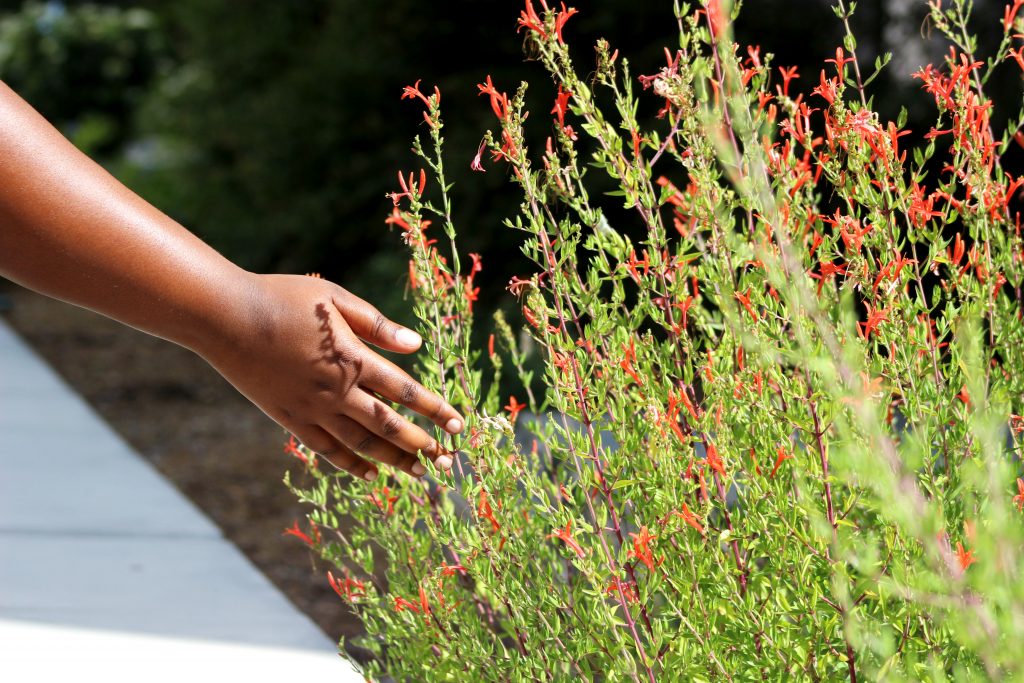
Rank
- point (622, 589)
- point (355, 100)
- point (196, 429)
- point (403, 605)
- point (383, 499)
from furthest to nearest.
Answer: point (355, 100), point (196, 429), point (383, 499), point (403, 605), point (622, 589)

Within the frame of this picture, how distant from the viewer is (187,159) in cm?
974

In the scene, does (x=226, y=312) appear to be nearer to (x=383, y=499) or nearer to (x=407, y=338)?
(x=407, y=338)

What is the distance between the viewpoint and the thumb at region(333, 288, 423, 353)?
1741 millimetres

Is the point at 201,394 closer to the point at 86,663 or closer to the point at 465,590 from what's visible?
the point at 86,663

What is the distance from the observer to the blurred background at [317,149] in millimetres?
5105

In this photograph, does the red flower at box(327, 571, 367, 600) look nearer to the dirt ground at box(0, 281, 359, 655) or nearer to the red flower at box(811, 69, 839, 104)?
the red flower at box(811, 69, 839, 104)

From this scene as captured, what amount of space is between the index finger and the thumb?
2.1 inches

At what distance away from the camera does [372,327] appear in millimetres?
1769

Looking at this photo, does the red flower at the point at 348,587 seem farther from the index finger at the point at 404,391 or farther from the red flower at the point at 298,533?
the index finger at the point at 404,391

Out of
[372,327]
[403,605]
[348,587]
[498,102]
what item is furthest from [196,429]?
[498,102]

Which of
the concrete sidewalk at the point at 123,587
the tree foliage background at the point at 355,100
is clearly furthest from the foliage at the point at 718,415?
the tree foliage background at the point at 355,100

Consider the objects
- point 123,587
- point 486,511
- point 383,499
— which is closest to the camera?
point 486,511

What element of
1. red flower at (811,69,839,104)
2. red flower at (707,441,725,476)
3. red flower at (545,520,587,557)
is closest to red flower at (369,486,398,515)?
red flower at (545,520,587,557)

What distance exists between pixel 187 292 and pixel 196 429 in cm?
466
